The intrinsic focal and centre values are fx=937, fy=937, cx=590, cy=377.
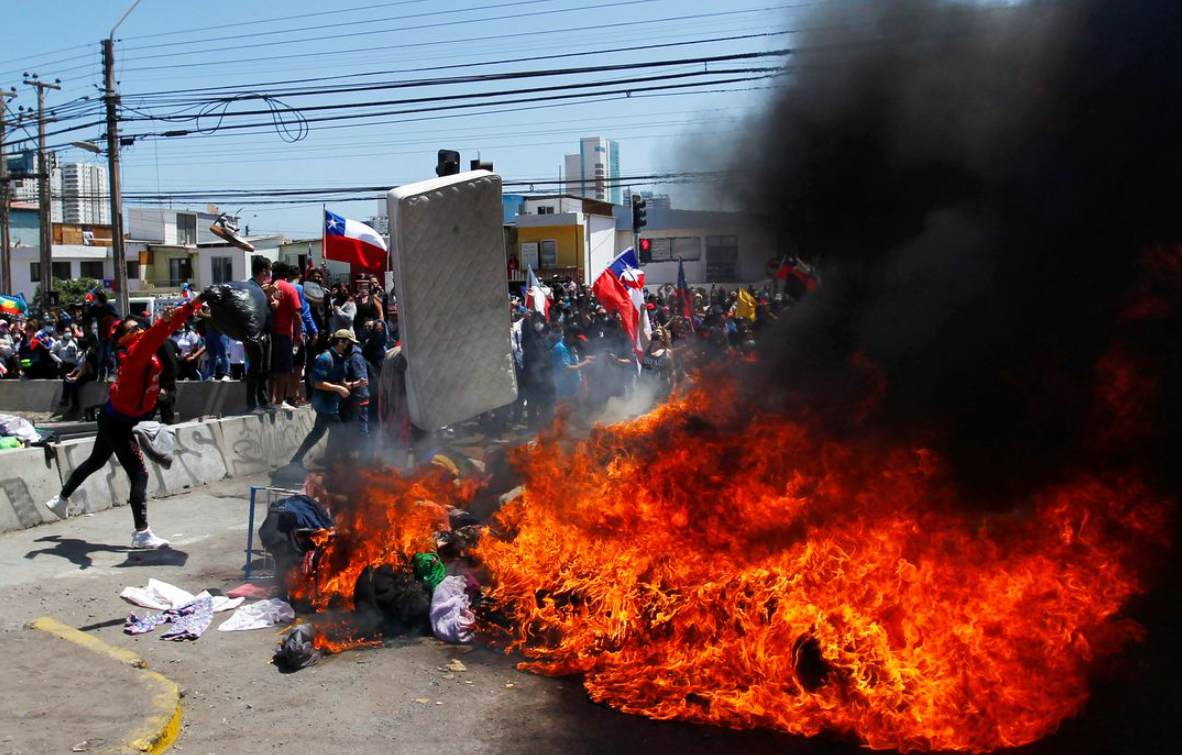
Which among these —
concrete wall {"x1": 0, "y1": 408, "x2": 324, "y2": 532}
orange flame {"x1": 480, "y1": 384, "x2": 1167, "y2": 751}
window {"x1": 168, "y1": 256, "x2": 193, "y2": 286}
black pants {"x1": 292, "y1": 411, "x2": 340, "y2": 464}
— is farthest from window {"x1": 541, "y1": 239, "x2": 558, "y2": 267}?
orange flame {"x1": 480, "y1": 384, "x2": 1167, "y2": 751}

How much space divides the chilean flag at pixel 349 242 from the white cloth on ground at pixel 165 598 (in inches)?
339

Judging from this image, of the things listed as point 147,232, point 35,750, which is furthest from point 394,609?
→ point 147,232

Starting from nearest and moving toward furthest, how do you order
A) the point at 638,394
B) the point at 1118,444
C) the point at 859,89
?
the point at 1118,444
the point at 859,89
the point at 638,394

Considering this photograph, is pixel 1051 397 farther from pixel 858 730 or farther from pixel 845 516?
pixel 858 730

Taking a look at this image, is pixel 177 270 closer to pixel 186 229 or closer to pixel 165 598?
pixel 186 229

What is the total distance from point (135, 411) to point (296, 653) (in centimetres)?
289

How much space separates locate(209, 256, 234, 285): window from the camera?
46.3 meters

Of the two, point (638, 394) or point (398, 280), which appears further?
point (638, 394)

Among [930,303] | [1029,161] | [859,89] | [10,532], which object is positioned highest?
[859,89]

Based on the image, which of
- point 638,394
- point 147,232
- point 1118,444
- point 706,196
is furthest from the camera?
point 147,232

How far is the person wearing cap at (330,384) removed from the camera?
9383 mm

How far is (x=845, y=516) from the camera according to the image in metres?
5.41

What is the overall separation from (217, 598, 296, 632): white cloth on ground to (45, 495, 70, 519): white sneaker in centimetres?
253

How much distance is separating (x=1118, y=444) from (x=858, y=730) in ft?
8.00
